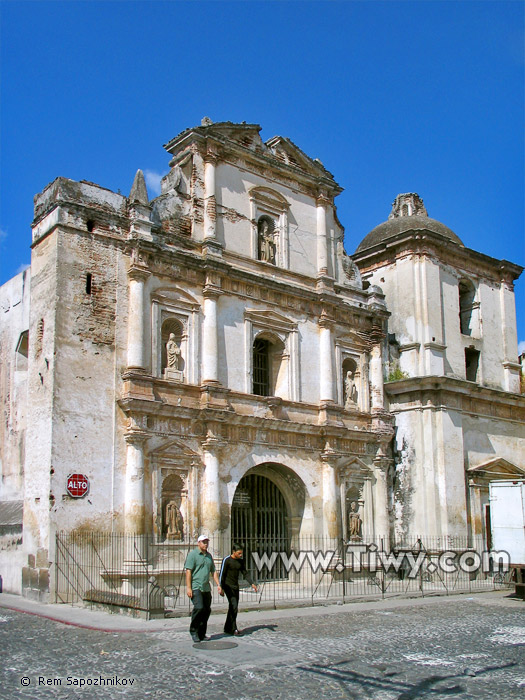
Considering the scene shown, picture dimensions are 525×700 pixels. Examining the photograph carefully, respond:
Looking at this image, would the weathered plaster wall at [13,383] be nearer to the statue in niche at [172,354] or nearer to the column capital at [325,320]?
the statue in niche at [172,354]

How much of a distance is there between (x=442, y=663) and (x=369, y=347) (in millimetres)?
15221

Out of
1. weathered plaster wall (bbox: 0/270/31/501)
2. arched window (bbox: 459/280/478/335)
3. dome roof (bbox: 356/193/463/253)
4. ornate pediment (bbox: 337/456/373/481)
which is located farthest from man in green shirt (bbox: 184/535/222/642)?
arched window (bbox: 459/280/478/335)

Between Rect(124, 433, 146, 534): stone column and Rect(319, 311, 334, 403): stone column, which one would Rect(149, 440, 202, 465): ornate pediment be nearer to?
Rect(124, 433, 146, 534): stone column

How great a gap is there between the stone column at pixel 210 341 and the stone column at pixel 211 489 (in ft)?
5.38

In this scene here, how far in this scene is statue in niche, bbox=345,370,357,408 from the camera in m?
23.6

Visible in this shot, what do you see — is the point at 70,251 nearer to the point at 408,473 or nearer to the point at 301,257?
the point at 301,257

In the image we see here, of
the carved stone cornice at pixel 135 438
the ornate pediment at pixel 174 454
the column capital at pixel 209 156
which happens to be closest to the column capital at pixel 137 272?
the carved stone cornice at pixel 135 438

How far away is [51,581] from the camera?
1633cm

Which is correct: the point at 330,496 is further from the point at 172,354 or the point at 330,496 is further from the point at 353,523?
the point at 172,354

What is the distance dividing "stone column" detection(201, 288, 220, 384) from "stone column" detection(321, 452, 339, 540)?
14.4 feet

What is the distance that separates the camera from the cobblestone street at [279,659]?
836 centimetres

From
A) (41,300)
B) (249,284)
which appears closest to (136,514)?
(41,300)

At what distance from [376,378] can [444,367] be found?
2.44 m

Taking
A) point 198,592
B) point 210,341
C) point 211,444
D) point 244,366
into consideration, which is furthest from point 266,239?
point 198,592
